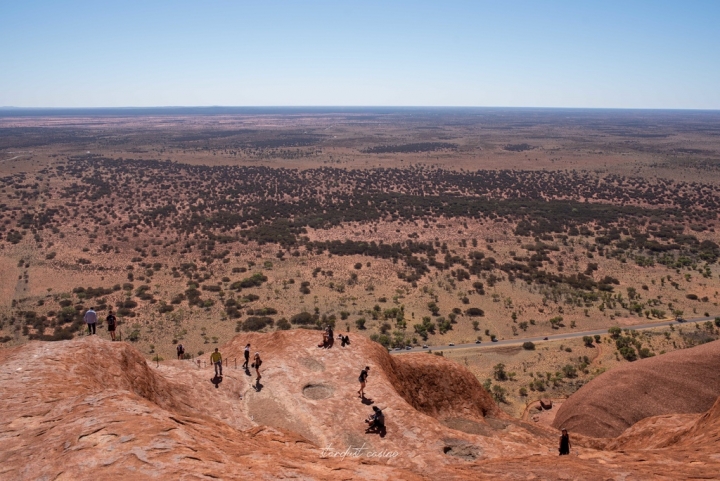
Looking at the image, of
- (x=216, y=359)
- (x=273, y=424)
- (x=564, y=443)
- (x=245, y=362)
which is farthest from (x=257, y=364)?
(x=564, y=443)

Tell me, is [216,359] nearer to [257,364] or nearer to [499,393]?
[257,364]

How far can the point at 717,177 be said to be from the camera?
4628 inches

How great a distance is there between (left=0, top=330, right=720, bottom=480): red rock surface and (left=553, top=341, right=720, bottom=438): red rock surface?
3.74 m

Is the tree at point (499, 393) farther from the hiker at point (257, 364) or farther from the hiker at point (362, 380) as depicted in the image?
the hiker at point (257, 364)

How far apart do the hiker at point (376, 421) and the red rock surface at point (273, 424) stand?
1.00 ft

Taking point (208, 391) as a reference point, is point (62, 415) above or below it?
above

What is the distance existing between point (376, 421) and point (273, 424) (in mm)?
3941

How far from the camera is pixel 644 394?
23.9 meters

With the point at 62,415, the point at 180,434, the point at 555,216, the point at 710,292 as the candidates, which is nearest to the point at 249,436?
the point at 180,434

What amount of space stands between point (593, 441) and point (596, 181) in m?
109

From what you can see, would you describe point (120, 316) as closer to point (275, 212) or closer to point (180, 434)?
point (180, 434)

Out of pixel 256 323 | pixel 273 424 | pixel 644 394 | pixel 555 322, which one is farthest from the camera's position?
pixel 555 322

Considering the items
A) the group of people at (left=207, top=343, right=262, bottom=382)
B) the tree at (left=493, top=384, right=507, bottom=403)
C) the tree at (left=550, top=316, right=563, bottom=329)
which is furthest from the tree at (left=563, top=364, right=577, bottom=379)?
the group of people at (left=207, top=343, right=262, bottom=382)

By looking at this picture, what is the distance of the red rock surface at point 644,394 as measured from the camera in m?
23.0
